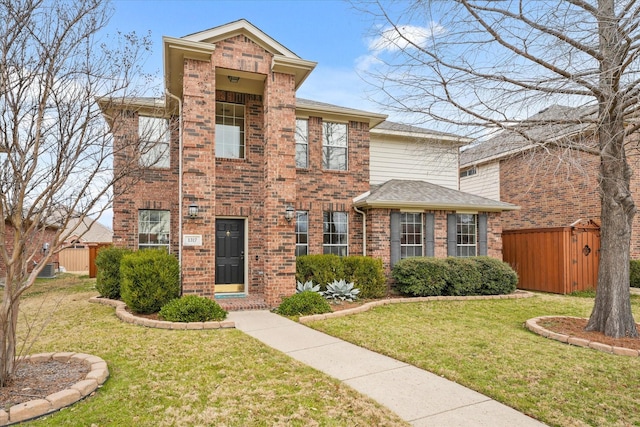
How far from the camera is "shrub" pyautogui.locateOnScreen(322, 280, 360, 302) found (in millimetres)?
9750

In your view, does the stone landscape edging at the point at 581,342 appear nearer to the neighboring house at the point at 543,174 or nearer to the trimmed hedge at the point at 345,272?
the neighboring house at the point at 543,174

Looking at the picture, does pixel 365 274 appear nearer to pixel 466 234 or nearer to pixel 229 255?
pixel 229 255

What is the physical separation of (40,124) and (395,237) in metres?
9.40

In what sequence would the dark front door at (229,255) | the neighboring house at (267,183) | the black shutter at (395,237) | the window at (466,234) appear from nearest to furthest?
the neighboring house at (267,183) → the dark front door at (229,255) → the black shutter at (395,237) → the window at (466,234)

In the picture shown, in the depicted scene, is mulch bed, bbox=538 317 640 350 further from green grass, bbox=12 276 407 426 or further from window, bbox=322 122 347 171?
window, bbox=322 122 347 171

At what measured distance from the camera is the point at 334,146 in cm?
1220

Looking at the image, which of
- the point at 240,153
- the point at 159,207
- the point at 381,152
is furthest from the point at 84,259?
the point at 381,152


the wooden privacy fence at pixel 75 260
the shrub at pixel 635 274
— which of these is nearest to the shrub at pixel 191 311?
the shrub at pixel 635 274

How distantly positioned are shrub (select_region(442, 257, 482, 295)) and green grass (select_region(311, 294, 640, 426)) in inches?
69.5

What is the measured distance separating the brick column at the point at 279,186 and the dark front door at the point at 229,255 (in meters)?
1.51

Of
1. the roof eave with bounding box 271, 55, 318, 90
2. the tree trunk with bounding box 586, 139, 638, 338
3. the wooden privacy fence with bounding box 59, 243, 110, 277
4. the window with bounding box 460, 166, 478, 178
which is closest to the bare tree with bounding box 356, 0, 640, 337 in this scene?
the tree trunk with bounding box 586, 139, 638, 338

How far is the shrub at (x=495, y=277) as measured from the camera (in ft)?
37.1

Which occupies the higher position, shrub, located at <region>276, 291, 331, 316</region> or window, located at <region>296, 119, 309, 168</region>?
window, located at <region>296, 119, 309, 168</region>

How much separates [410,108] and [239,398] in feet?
17.3
